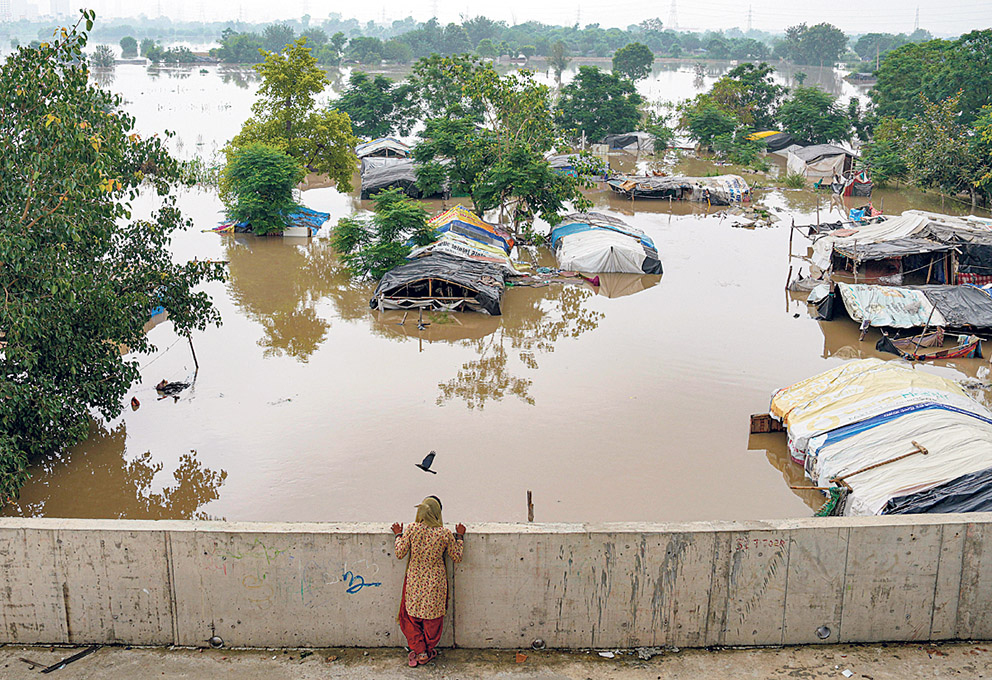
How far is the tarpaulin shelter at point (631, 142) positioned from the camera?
3909 cm

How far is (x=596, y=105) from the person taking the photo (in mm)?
39812

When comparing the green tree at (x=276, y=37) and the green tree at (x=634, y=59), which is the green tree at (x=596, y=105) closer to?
the green tree at (x=634, y=59)

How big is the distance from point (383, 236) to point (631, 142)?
922 inches

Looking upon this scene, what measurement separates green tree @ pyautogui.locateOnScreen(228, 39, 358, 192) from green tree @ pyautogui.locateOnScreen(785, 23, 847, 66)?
294 feet

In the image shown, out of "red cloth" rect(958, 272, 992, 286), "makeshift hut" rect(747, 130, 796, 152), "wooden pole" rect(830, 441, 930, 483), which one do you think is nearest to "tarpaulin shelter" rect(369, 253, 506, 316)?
"wooden pole" rect(830, 441, 930, 483)

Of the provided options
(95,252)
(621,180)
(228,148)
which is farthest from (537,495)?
(621,180)

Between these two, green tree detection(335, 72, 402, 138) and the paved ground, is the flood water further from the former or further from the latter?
green tree detection(335, 72, 402, 138)

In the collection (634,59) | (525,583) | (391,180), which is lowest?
(525,583)

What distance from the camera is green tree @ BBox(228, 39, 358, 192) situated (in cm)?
2341

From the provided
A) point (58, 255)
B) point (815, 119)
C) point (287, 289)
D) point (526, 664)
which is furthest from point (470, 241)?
point (815, 119)

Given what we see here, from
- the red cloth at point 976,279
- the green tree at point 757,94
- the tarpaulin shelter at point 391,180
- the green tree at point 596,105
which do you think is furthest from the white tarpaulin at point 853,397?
the green tree at point 757,94

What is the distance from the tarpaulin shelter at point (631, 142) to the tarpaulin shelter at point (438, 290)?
2387 centimetres

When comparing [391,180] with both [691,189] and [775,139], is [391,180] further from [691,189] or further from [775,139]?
[775,139]

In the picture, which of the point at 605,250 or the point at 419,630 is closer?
the point at 419,630
